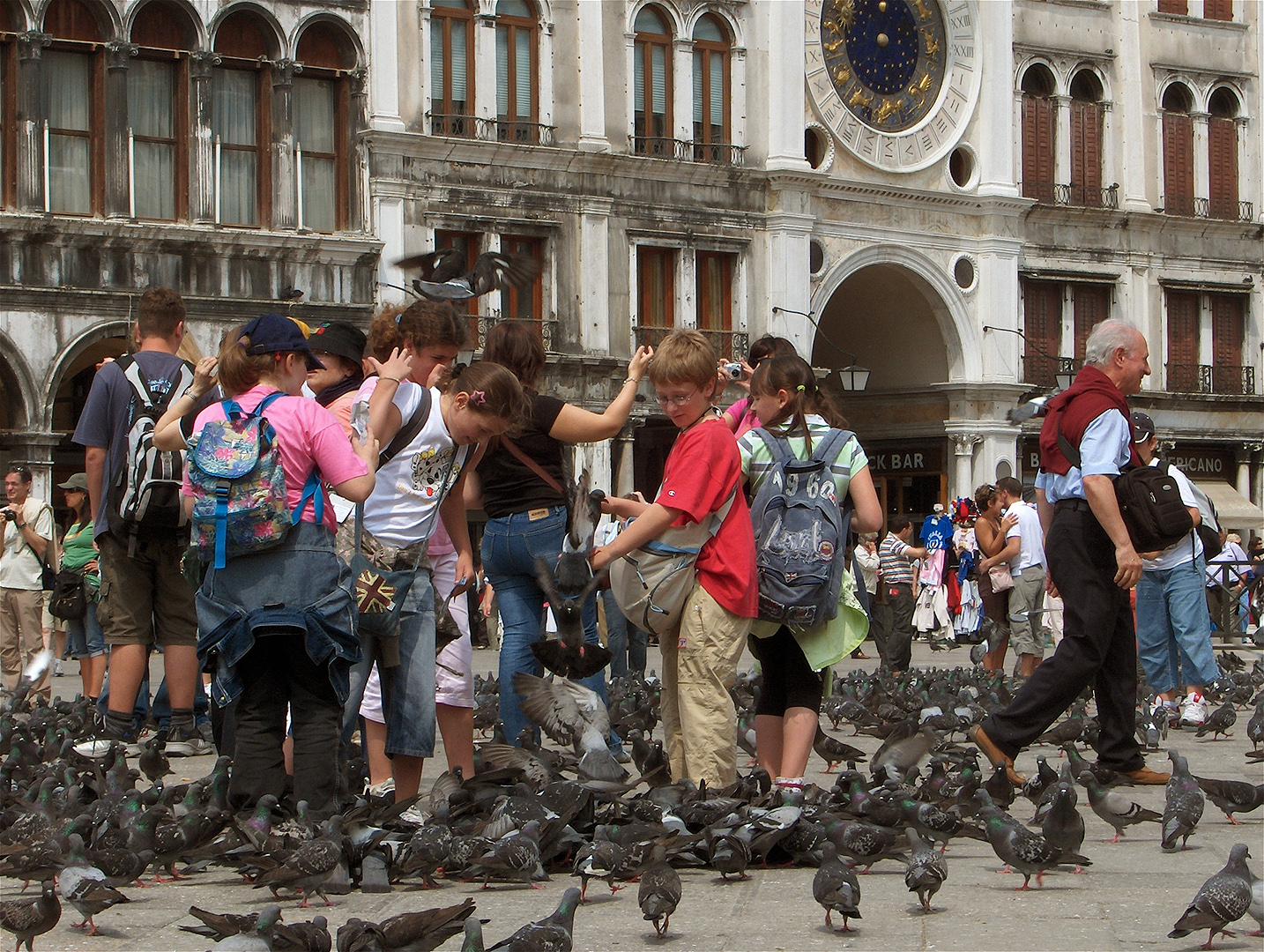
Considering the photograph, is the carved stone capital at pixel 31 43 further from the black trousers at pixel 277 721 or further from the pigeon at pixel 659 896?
the pigeon at pixel 659 896

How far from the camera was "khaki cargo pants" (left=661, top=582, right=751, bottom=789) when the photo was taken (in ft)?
19.9

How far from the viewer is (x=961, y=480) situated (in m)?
29.8

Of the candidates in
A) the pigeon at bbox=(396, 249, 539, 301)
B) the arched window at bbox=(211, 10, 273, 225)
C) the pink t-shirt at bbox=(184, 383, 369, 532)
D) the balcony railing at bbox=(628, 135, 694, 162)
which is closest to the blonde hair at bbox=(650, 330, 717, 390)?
A: the pink t-shirt at bbox=(184, 383, 369, 532)

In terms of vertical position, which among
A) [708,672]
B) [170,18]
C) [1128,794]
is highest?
[170,18]

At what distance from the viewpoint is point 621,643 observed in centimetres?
1116

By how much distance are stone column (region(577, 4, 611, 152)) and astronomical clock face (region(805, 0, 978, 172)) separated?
398 cm

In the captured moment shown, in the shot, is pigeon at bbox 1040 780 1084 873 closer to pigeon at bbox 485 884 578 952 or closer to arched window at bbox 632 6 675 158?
pigeon at bbox 485 884 578 952

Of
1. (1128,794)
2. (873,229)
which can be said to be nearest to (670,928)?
(1128,794)

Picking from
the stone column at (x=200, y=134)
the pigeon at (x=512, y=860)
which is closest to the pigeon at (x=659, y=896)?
the pigeon at (x=512, y=860)

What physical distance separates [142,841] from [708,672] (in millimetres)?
1984

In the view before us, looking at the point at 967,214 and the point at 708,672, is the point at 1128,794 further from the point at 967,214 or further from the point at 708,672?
the point at 967,214

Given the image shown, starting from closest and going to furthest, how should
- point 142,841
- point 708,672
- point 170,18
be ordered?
point 142,841 < point 708,672 < point 170,18

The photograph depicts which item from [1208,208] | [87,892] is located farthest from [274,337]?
[1208,208]

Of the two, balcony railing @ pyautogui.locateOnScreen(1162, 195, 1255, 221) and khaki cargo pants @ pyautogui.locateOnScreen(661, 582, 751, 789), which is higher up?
balcony railing @ pyautogui.locateOnScreen(1162, 195, 1255, 221)
